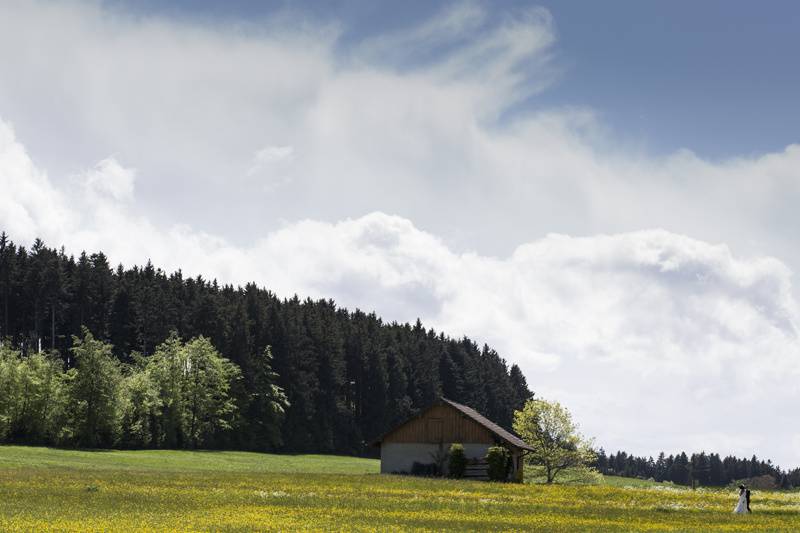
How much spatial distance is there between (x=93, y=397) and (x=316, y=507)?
63.7 m

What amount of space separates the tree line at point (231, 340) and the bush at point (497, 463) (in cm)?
4912

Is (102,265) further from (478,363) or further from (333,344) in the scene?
(478,363)

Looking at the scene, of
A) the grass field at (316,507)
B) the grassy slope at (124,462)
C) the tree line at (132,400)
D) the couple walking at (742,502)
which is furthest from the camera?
the tree line at (132,400)

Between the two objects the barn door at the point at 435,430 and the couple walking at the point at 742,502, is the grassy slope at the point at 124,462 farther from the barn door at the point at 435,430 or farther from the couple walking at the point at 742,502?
the couple walking at the point at 742,502

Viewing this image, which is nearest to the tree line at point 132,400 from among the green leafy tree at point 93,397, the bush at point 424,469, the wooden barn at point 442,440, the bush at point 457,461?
the green leafy tree at point 93,397

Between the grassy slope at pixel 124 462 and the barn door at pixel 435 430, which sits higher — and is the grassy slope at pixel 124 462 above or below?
below

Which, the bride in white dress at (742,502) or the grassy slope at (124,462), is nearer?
the bride in white dress at (742,502)

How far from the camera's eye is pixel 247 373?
11812 centimetres

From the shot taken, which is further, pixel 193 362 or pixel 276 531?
pixel 193 362

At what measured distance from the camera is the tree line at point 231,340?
115 meters

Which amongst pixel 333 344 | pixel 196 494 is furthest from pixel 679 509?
pixel 333 344

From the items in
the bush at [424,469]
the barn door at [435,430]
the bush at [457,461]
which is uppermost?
the barn door at [435,430]

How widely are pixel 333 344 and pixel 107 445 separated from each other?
52.5 m

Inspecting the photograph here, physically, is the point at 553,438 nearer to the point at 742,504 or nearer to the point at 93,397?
the point at 742,504
